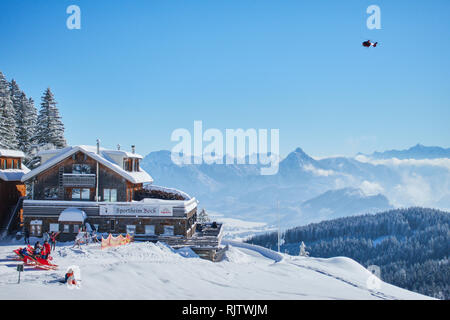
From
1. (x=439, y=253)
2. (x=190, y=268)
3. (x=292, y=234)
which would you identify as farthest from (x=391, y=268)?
(x=190, y=268)

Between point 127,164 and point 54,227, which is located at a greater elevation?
point 127,164

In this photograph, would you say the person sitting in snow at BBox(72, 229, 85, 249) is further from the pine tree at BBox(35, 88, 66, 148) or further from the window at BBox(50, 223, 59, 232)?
the pine tree at BBox(35, 88, 66, 148)

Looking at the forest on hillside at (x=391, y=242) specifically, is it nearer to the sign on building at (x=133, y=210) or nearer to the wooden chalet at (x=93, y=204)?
the wooden chalet at (x=93, y=204)

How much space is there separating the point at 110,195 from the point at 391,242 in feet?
438

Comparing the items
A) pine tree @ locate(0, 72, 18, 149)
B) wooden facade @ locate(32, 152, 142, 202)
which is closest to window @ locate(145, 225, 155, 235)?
wooden facade @ locate(32, 152, 142, 202)

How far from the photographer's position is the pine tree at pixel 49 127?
49469mm

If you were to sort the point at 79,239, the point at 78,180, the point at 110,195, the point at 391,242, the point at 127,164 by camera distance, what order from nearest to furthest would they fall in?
the point at 79,239 < the point at 78,180 < the point at 110,195 < the point at 127,164 < the point at 391,242

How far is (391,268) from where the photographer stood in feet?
397

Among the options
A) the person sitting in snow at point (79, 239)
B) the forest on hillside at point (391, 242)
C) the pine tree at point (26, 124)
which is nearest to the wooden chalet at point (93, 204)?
the person sitting in snow at point (79, 239)

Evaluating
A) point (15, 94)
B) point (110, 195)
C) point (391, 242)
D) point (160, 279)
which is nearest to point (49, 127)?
point (15, 94)

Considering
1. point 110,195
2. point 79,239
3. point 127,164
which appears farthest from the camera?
point 127,164

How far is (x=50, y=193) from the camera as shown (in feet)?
126

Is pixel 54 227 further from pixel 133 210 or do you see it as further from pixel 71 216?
pixel 133 210
